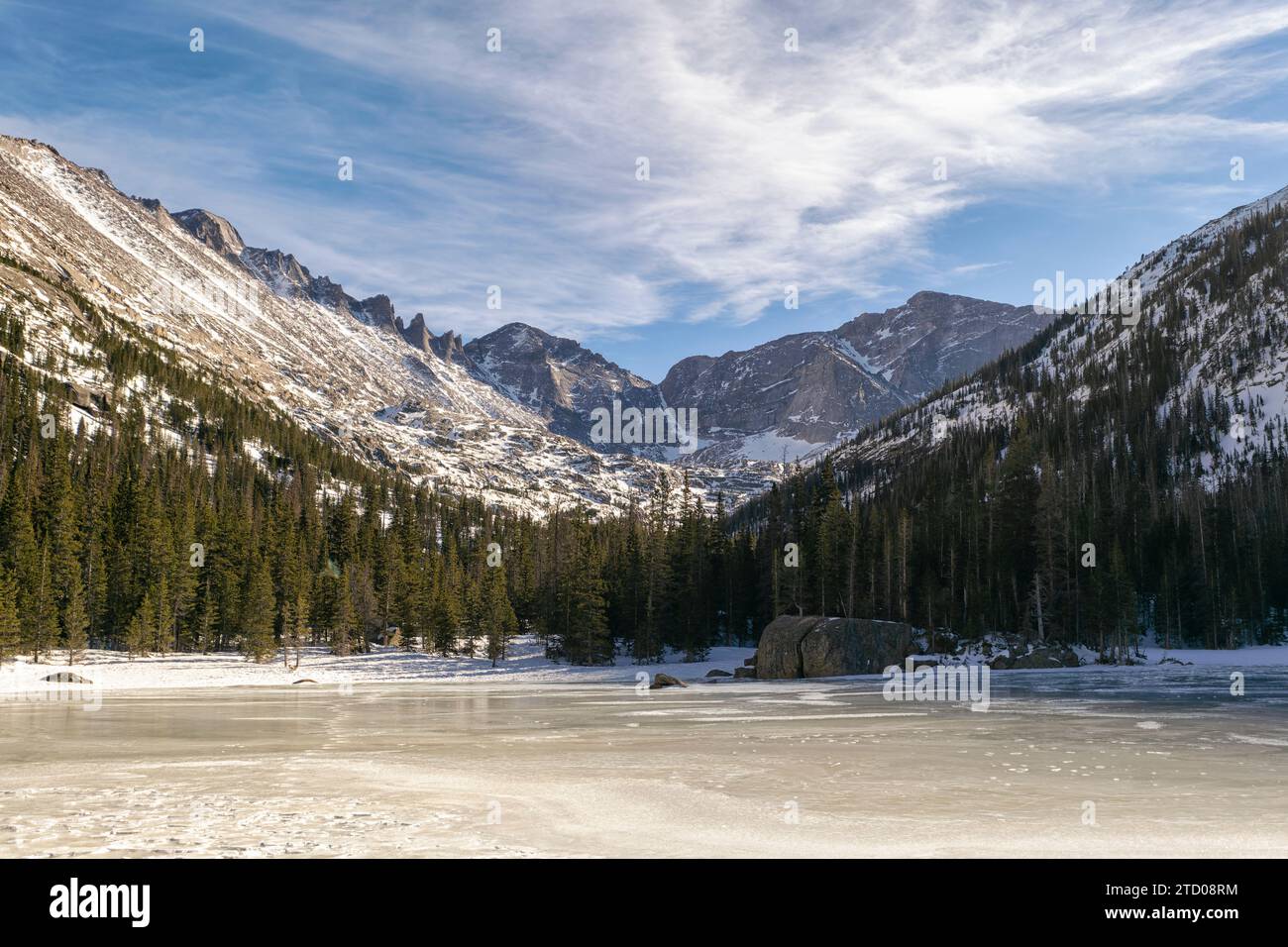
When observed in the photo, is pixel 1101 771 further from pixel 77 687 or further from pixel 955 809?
pixel 77 687

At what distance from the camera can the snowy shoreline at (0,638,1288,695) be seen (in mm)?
60750

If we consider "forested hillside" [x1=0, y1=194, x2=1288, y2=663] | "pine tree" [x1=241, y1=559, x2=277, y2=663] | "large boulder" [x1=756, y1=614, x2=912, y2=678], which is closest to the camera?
"large boulder" [x1=756, y1=614, x2=912, y2=678]

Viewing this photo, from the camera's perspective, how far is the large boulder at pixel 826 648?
62.0m

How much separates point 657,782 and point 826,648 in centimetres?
4756

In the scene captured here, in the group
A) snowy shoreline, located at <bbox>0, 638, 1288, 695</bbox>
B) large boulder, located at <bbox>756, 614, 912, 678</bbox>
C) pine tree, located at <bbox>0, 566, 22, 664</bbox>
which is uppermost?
pine tree, located at <bbox>0, 566, 22, 664</bbox>

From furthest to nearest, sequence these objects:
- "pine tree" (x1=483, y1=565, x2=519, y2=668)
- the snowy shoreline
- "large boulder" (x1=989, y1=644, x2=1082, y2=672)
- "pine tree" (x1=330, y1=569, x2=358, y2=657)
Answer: "pine tree" (x1=330, y1=569, x2=358, y2=657), "pine tree" (x1=483, y1=565, x2=519, y2=668), "large boulder" (x1=989, y1=644, x2=1082, y2=672), the snowy shoreline

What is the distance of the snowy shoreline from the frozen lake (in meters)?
28.4

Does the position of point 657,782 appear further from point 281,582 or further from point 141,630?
point 281,582

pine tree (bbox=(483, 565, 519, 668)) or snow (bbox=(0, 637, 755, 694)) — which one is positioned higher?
pine tree (bbox=(483, 565, 519, 668))

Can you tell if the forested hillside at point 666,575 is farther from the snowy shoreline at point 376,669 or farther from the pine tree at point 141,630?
the snowy shoreline at point 376,669

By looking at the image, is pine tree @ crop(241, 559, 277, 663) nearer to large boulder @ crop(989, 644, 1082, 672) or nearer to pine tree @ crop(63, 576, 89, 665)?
pine tree @ crop(63, 576, 89, 665)

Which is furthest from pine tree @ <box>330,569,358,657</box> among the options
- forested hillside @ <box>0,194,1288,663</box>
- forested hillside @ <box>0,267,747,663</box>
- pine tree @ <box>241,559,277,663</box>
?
pine tree @ <box>241,559,277,663</box>
